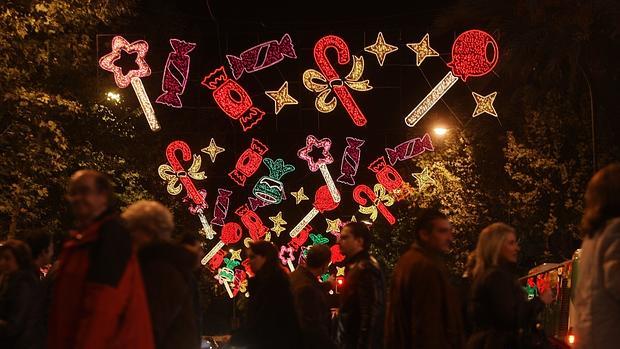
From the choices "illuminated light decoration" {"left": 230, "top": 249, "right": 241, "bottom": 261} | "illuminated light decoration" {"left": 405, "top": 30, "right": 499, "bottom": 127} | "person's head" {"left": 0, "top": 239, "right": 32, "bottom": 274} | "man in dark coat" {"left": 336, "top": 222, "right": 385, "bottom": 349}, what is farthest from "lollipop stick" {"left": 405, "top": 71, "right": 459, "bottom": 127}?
"illuminated light decoration" {"left": 230, "top": 249, "right": 241, "bottom": 261}

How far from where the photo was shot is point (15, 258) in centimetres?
896

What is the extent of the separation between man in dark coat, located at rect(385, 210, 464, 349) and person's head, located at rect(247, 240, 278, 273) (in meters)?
1.38

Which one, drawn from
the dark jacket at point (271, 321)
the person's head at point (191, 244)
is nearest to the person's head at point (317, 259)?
the dark jacket at point (271, 321)

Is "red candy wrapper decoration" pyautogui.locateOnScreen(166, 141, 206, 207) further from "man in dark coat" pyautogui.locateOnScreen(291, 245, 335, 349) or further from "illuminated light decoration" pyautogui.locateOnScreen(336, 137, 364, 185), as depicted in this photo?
"man in dark coat" pyautogui.locateOnScreen(291, 245, 335, 349)

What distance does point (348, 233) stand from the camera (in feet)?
32.5

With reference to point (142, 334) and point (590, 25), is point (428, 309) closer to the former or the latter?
point (142, 334)

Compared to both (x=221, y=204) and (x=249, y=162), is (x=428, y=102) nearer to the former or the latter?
(x=249, y=162)

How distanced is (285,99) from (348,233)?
38.1ft

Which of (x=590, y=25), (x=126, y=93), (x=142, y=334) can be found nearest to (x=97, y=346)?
(x=142, y=334)

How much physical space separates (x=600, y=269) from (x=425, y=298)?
2.42 metres

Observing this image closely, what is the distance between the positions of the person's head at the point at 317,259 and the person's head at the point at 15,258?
116 inches

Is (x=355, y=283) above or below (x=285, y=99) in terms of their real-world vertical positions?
below

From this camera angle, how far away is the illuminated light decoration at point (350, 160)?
27.8m

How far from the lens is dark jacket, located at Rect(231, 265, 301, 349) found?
28.6ft
